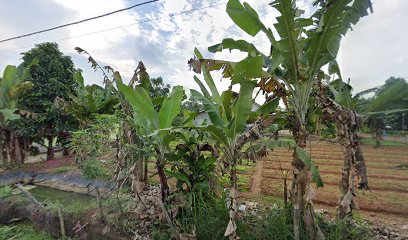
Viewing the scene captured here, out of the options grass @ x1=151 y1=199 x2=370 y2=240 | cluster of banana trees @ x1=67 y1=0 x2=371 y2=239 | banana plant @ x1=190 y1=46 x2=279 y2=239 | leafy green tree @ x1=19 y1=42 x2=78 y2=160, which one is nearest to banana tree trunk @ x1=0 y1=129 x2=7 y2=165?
leafy green tree @ x1=19 y1=42 x2=78 y2=160

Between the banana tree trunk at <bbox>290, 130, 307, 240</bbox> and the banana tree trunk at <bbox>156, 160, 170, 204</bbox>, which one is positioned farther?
the banana tree trunk at <bbox>156, 160, 170, 204</bbox>

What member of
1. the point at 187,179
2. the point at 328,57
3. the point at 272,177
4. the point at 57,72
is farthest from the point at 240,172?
the point at 57,72

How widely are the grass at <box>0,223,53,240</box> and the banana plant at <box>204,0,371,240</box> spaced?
358cm

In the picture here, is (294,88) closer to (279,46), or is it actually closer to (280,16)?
(279,46)

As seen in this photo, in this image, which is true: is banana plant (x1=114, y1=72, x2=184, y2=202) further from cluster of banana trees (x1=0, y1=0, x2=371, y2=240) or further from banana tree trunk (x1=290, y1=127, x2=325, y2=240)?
banana tree trunk (x1=290, y1=127, x2=325, y2=240)

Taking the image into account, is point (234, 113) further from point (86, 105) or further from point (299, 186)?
point (86, 105)

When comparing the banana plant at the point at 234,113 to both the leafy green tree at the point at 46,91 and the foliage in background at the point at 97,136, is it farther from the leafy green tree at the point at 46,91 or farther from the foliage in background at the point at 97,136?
the leafy green tree at the point at 46,91

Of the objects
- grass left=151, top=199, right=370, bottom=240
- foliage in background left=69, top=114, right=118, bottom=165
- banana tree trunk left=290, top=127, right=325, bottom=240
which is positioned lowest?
grass left=151, top=199, right=370, bottom=240

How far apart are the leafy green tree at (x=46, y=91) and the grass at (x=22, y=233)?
4.55 m

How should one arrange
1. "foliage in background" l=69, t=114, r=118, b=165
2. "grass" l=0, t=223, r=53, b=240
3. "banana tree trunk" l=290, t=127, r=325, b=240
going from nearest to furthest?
"banana tree trunk" l=290, t=127, r=325, b=240
"grass" l=0, t=223, r=53, b=240
"foliage in background" l=69, t=114, r=118, b=165

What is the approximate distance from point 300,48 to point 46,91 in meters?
8.32

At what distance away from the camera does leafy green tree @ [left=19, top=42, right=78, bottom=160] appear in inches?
300

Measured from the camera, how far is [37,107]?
7848 mm

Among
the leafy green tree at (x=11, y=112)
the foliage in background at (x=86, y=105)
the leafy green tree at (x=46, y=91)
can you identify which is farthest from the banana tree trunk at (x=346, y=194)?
the leafy green tree at (x=46, y=91)
